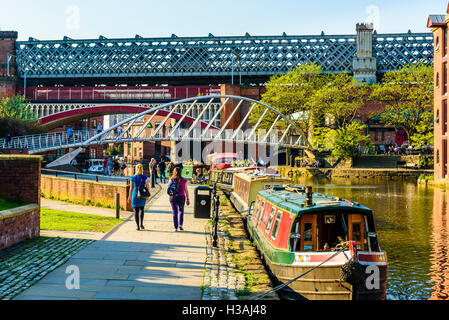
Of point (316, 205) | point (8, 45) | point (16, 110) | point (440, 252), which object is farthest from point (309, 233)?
point (8, 45)

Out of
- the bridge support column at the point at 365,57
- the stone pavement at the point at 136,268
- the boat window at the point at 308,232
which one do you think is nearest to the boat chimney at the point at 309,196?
the boat window at the point at 308,232

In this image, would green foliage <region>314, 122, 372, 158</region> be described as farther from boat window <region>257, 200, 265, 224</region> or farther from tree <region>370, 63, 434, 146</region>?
boat window <region>257, 200, 265, 224</region>

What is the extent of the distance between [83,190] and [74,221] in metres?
5.78

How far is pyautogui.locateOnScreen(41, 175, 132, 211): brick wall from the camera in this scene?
1942cm

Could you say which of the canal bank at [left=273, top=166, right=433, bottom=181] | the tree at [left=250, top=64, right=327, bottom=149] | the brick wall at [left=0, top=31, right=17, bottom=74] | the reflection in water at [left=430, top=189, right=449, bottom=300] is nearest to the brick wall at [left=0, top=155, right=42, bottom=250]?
the reflection in water at [left=430, top=189, right=449, bottom=300]

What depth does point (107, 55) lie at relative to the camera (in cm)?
8981

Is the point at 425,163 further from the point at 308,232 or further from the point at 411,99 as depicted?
the point at 308,232

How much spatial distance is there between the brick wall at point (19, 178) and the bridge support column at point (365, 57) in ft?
242

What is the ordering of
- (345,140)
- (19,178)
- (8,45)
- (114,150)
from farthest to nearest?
(114,150) < (8,45) < (345,140) < (19,178)

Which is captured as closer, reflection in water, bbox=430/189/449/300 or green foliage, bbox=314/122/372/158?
reflection in water, bbox=430/189/449/300

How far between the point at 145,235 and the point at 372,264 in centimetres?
642

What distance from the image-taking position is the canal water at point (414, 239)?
12852mm

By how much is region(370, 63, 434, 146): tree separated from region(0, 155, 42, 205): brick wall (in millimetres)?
54962

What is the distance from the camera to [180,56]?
288 ft
